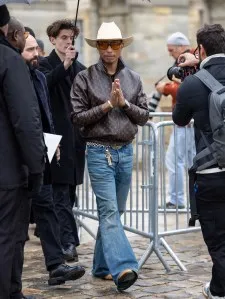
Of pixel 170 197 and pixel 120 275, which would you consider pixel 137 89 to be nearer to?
pixel 120 275

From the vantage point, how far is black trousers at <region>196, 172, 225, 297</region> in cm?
731

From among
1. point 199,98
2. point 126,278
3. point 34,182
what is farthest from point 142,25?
point 34,182

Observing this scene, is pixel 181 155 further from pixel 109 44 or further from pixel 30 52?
pixel 30 52

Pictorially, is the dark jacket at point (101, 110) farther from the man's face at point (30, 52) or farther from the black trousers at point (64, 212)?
the black trousers at point (64, 212)

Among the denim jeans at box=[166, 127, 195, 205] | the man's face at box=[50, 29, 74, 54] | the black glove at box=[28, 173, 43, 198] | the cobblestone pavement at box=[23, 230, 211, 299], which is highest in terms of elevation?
the man's face at box=[50, 29, 74, 54]

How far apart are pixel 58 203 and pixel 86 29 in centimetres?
1169

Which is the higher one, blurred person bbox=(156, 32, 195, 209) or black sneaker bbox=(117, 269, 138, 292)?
blurred person bbox=(156, 32, 195, 209)

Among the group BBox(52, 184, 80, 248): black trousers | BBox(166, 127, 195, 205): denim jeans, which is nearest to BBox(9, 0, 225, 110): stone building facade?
BBox(166, 127, 195, 205): denim jeans

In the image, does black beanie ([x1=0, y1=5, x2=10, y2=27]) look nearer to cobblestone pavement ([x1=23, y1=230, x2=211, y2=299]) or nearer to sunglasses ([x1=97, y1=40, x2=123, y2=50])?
sunglasses ([x1=97, y1=40, x2=123, y2=50])

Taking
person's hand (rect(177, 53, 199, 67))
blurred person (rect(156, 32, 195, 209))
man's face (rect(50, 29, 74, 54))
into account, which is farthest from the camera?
blurred person (rect(156, 32, 195, 209))

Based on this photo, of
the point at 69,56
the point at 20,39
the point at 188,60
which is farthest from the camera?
the point at 69,56

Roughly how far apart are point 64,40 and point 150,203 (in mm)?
1628

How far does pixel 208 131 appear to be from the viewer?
7.36 metres

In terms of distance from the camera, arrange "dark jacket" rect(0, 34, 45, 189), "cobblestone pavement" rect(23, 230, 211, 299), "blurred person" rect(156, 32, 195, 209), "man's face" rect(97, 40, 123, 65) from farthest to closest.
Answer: "blurred person" rect(156, 32, 195, 209) < "man's face" rect(97, 40, 123, 65) < "cobblestone pavement" rect(23, 230, 211, 299) < "dark jacket" rect(0, 34, 45, 189)
